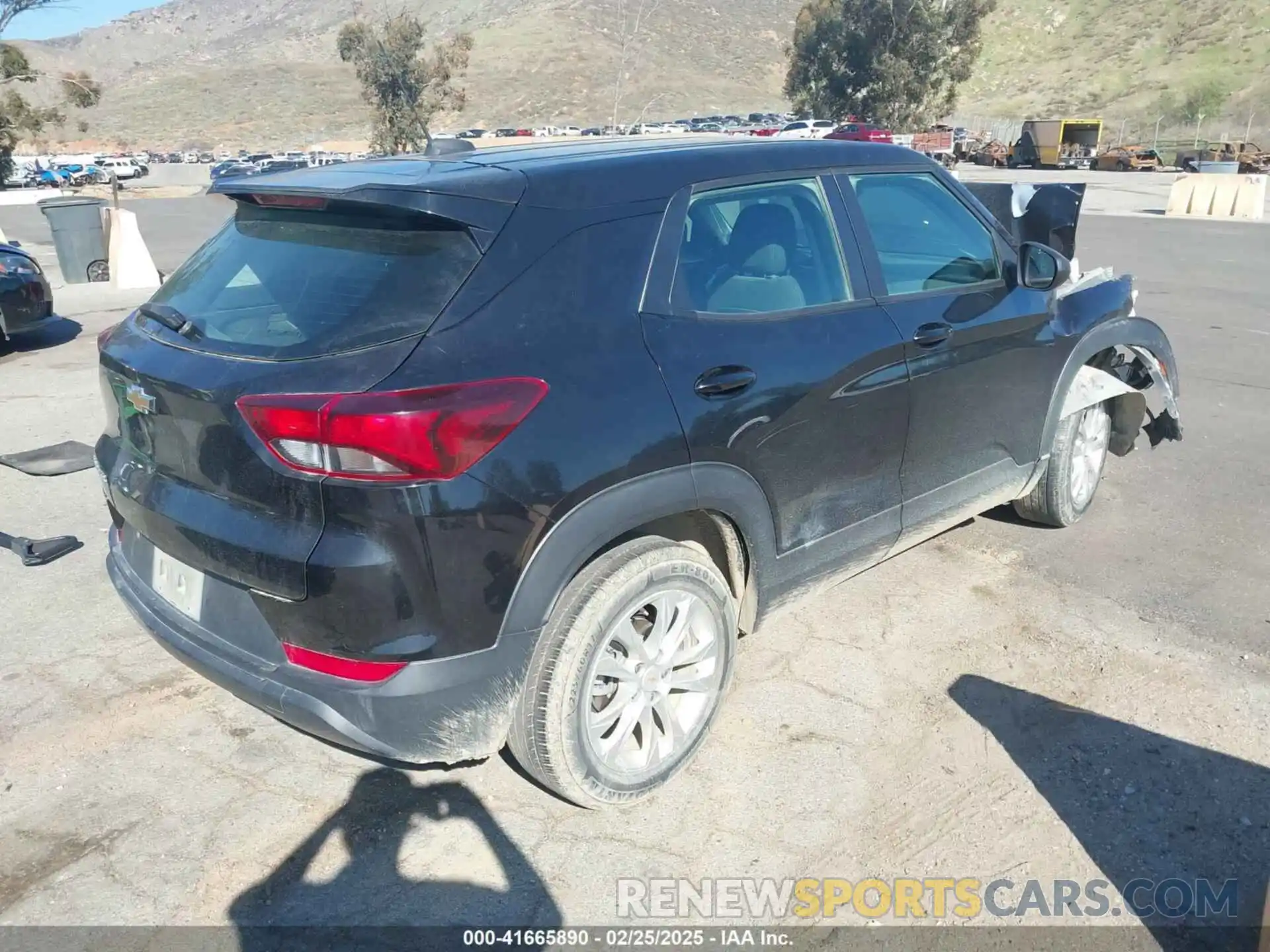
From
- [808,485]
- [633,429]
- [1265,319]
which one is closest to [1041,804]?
[808,485]

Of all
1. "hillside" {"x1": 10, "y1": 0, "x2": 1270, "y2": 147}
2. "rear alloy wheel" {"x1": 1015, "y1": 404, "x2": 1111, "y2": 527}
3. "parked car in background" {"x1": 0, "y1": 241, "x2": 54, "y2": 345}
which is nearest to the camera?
"rear alloy wheel" {"x1": 1015, "y1": 404, "x2": 1111, "y2": 527}

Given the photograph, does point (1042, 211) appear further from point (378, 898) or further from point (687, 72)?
point (687, 72)

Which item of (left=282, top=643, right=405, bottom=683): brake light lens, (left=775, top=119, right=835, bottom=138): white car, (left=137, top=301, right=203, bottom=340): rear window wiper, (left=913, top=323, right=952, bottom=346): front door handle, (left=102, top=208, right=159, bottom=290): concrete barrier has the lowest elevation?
(left=102, top=208, right=159, bottom=290): concrete barrier

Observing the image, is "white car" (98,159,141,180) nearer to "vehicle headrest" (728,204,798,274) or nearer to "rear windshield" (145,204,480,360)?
"rear windshield" (145,204,480,360)

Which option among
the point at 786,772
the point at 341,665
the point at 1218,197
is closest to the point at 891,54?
the point at 1218,197

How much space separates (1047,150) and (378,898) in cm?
4852

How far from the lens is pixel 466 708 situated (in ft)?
8.22

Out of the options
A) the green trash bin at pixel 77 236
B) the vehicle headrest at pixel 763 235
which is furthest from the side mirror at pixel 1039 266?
the green trash bin at pixel 77 236

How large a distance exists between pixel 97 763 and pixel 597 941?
1.76 m

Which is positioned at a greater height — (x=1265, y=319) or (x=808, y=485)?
(x=808, y=485)

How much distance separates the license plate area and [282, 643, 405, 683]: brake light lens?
0.38 meters

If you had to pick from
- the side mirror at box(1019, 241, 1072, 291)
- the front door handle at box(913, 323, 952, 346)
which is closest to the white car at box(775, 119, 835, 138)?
the side mirror at box(1019, 241, 1072, 291)

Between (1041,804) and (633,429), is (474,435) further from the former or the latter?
(1041,804)

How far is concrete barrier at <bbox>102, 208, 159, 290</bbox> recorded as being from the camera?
12.9m
